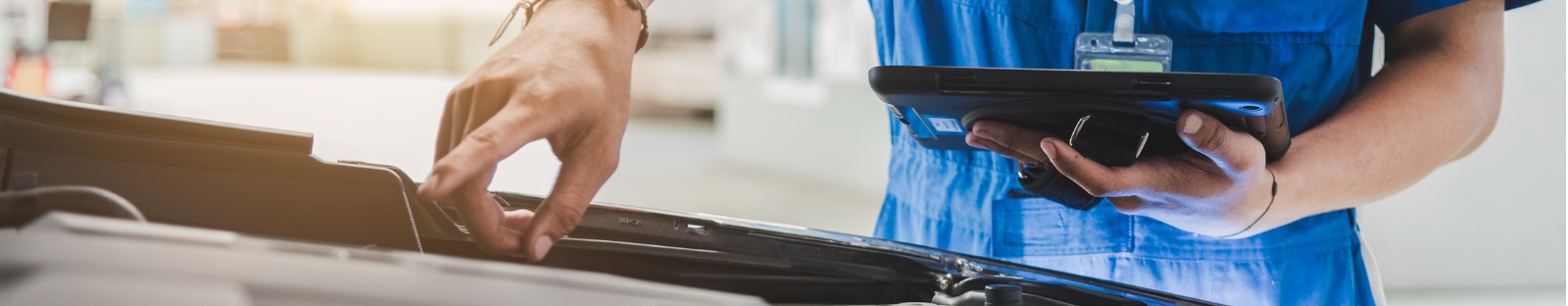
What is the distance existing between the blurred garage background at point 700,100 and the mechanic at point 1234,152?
344mm

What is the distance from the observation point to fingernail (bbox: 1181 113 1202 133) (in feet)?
2.02

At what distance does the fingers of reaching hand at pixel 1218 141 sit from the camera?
619 mm

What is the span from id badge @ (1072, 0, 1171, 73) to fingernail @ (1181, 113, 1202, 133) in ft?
0.76

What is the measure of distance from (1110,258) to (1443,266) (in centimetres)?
342

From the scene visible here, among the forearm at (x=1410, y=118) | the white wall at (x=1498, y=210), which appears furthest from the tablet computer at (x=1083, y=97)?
the white wall at (x=1498, y=210)

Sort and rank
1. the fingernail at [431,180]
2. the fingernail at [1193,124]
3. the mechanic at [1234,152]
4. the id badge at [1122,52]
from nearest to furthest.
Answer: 1. the fingernail at [431,180]
2. the fingernail at [1193,124]
3. the mechanic at [1234,152]
4. the id badge at [1122,52]

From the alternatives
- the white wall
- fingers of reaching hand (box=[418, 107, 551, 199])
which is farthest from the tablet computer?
the white wall

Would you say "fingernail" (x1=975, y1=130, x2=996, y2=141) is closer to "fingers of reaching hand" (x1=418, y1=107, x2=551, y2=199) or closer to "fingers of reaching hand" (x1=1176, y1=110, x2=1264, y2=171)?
"fingers of reaching hand" (x1=1176, y1=110, x2=1264, y2=171)

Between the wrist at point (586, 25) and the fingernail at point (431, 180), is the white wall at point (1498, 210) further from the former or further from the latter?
the fingernail at point (431, 180)

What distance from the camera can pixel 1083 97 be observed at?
0.61 metres

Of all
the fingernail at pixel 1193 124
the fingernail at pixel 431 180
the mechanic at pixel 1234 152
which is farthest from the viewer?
the mechanic at pixel 1234 152

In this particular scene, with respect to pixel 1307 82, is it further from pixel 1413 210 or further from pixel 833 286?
pixel 1413 210

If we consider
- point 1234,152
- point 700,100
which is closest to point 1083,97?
point 1234,152

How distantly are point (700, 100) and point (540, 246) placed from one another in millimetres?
10263
